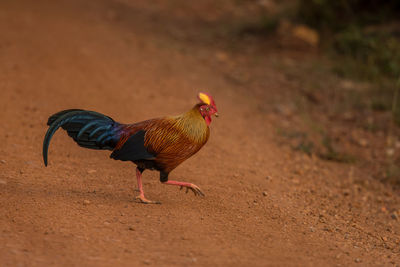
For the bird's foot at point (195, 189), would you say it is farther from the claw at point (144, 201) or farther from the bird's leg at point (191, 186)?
the claw at point (144, 201)

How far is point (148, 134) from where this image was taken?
14.7 feet

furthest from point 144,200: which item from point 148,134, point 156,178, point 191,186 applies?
point 156,178

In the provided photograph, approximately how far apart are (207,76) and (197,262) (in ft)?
19.4

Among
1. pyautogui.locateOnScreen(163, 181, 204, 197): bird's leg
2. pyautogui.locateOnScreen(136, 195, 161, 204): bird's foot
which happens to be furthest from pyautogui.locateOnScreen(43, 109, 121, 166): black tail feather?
pyautogui.locateOnScreen(163, 181, 204, 197): bird's leg

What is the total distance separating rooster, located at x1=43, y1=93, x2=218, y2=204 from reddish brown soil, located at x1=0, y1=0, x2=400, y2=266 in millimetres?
480

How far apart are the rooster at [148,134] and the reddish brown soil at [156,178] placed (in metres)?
0.48

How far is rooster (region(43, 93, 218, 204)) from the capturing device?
174 inches

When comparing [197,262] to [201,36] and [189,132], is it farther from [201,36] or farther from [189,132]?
[201,36]

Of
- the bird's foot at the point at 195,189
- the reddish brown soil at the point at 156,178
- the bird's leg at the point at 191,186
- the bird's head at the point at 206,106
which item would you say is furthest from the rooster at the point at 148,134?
the reddish brown soil at the point at 156,178

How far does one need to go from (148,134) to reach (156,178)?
3.51 ft

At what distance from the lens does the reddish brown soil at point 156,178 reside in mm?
4043

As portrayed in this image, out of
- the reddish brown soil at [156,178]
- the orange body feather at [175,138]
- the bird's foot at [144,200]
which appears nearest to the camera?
the reddish brown soil at [156,178]

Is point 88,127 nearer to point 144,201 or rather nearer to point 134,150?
point 134,150

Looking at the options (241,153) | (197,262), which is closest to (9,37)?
(241,153)
